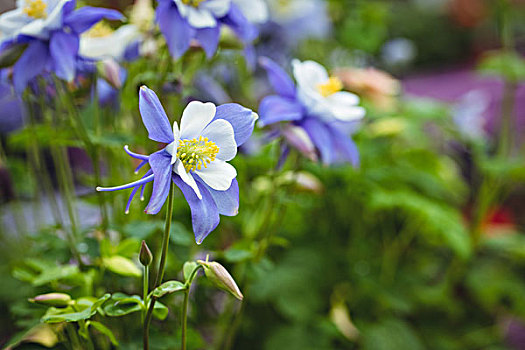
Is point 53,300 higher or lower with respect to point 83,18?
lower

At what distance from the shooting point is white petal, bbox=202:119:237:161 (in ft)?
1.25

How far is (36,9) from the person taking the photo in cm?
49

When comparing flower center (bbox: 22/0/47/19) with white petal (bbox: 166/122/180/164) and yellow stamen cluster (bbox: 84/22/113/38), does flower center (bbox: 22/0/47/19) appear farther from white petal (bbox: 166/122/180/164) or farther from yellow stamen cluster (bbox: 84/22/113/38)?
white petal (bbox: 166/122/180/164)

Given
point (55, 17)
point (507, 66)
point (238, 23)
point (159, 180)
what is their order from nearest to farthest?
point (159, 180) → point (55, 17) → point (238, 23) → point (507, 66)

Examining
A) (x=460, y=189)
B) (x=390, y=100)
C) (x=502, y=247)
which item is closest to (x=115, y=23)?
(x=390, y=100)

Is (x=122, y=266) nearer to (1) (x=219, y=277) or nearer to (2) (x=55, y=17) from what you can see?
(1) (x=219, y=277)

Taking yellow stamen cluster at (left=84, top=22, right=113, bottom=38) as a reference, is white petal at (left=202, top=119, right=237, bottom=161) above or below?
above

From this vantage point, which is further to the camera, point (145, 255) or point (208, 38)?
point (208, 38)

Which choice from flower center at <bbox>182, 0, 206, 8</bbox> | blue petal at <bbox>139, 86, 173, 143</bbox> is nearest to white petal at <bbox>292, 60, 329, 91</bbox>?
flower center at <bbox>182, 0, 206, 8</bbox>

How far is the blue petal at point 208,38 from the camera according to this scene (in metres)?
0.53

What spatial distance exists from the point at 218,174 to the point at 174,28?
0.19m

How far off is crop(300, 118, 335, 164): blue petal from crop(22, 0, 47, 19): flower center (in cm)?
28

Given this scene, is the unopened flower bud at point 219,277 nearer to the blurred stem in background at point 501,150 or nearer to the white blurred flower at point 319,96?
the white blurred flower at point 319,96

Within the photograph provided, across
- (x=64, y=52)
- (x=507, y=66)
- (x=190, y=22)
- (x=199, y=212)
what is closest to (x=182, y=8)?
(x=190, y=22)
